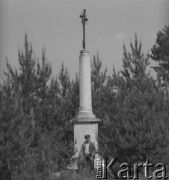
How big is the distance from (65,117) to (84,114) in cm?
356

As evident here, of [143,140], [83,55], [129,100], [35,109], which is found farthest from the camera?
[35,109]

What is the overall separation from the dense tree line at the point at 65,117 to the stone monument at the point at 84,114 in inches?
17.2

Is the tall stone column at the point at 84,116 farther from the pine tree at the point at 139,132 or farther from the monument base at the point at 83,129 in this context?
the pine tree at the point at 139,132

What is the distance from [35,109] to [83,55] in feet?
13.8

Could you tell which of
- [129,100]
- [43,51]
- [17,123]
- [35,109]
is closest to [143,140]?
[129,100]

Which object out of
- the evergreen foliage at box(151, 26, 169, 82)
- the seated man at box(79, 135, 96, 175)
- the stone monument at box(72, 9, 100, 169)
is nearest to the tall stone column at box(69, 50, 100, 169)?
the stone monument at box(72, 9, 100, 169)

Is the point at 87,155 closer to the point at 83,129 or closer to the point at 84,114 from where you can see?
the point at 83,129

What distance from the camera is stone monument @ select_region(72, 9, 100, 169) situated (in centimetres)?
1360

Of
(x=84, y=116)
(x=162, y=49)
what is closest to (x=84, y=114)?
(x=84, y=116)

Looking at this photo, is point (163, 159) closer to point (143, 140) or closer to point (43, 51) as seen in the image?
point (143, 140)

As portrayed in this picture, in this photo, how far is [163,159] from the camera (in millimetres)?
11375

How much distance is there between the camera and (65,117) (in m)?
17.3

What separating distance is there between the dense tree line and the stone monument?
17.2 inches

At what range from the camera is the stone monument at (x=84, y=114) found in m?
13.6
